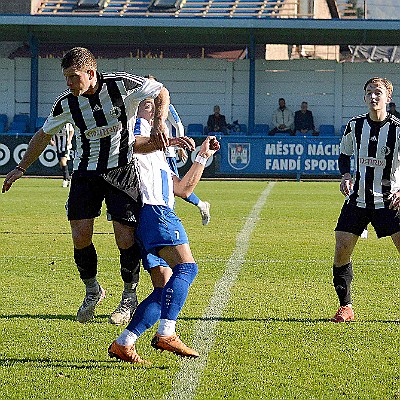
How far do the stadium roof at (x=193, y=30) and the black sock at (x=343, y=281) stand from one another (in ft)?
80.3

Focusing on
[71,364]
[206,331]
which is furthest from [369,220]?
[71,364]

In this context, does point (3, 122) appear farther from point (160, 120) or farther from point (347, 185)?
point (160, 120)

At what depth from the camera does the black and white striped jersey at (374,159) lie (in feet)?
23.2

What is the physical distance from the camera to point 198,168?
5.64 meters

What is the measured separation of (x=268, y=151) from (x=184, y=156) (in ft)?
55.3

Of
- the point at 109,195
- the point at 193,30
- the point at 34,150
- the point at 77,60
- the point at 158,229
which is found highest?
the point at 193,30

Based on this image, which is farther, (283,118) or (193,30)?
(193,30)

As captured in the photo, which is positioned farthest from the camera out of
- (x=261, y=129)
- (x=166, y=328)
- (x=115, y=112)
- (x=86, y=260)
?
(x=261, y=129)

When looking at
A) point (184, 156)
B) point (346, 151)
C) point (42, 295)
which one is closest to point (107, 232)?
point (184, 156)

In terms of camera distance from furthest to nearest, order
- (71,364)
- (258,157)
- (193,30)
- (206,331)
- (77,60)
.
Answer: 1. (193,30)
2. (258,157)
3. (206,331)
4. (77,60)
5. (71,364)

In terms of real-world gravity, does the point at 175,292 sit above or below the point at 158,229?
below

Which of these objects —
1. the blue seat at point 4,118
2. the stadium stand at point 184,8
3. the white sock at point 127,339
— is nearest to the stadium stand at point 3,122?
the blue seat at point 4,118

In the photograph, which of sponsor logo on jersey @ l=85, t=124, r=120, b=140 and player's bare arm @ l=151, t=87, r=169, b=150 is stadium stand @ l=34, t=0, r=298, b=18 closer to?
sponsor logo on jersey @ l=85, t=124, r=120, b=140

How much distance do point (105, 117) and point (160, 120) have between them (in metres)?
0.50
